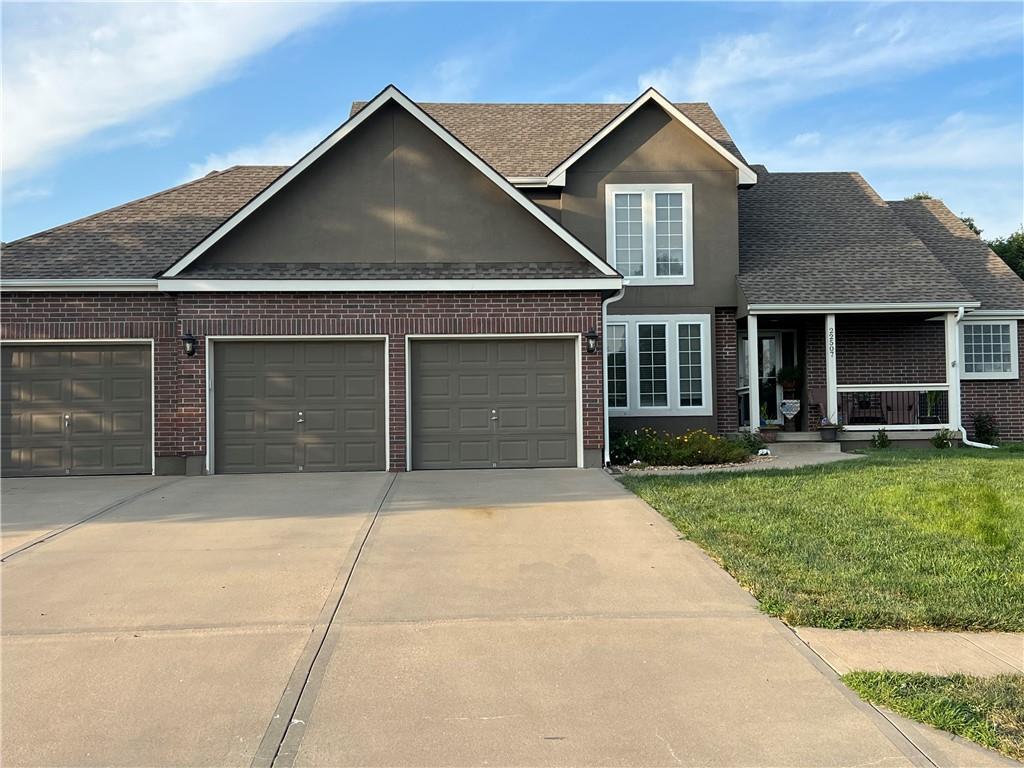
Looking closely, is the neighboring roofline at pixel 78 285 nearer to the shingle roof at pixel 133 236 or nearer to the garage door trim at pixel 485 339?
the shingle roof at pixel 133 236

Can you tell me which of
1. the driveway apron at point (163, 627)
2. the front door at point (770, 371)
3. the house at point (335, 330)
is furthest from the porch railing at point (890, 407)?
the driveway apron at point (163, 627)

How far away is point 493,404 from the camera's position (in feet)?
43.5

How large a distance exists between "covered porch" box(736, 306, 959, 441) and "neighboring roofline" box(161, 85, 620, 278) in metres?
4.95

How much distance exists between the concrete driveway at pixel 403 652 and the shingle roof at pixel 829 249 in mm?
9885

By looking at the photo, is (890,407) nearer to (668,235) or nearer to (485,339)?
(668,235)

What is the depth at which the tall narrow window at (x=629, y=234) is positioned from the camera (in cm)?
1669

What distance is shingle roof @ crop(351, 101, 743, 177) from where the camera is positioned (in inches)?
686

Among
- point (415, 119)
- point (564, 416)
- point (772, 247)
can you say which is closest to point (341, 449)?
point (564, 416)

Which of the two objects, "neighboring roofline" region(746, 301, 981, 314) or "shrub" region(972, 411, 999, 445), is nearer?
"neighboring roofline" region(746, 301, 981, 314)

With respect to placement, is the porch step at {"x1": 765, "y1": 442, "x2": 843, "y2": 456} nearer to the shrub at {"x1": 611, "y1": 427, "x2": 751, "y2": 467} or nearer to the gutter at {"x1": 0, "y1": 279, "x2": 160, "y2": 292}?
the shrub at {"x1": 611, "y1": 427, "x2": 751, "y2": 467}

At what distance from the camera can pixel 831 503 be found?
916 cm

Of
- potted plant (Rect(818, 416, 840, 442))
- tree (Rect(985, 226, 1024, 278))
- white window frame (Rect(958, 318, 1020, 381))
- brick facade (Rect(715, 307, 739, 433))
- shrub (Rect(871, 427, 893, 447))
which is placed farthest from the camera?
tree (Rect(985, 226, 1024, 278))

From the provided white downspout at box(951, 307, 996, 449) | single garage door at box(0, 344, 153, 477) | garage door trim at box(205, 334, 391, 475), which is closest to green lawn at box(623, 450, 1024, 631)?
garage door trim at box(205, 334, 391, 475)

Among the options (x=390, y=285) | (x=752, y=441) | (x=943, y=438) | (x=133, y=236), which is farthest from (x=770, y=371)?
(x=133, y=236)
